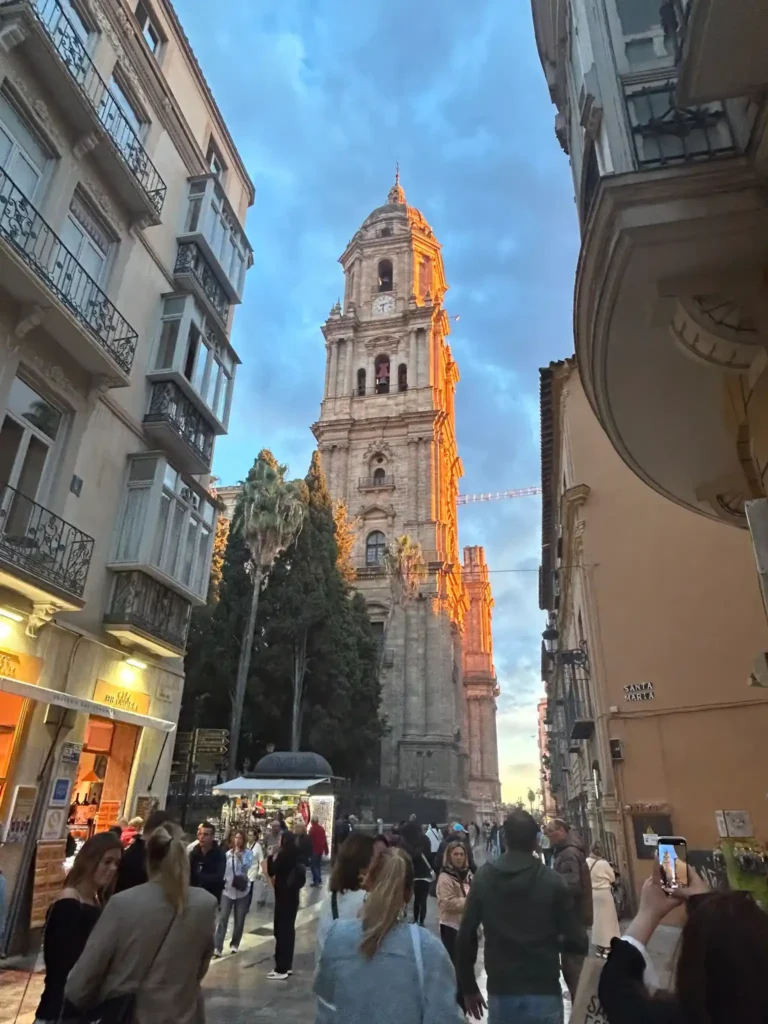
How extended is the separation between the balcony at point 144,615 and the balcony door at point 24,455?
2008 mm

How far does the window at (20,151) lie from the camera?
9047mm

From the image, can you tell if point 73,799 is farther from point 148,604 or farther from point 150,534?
point 150,534

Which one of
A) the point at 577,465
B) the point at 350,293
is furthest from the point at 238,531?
the point at 350,293

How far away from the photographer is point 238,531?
1153 inches

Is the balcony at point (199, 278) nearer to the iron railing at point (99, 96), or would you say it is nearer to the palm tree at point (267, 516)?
the iron railing at point (99, 96)

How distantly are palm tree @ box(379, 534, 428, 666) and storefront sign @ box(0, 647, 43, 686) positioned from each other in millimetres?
34395

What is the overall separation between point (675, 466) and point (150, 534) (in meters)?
8.28

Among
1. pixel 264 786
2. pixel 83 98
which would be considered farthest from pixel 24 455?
pixel 264 786

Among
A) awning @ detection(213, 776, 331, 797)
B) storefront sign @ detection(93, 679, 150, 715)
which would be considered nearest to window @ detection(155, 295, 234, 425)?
storefront sign @ detection(93, 679, 150, 715)

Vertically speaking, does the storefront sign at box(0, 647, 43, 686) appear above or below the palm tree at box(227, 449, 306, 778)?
below

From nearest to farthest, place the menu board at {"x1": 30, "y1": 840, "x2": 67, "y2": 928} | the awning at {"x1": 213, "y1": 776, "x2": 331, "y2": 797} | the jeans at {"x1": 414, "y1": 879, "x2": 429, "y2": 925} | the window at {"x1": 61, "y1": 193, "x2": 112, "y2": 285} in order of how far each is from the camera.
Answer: the menu board at {"x1": 30, "y1": 840, "x2": 67, "y2": 928}, the jeans at {"x1": 414, "y1": 879, "x2": 429, "y2": 925}, the window at {"x1": 61, "y1": 193, "x2": 112, "y2": 285}, the awning at {"x1": 213, "y1": 776, "x2": 331, "y2": 797}

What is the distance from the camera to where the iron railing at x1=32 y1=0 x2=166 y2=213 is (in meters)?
10.0

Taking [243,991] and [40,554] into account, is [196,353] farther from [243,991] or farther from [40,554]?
[243,991]

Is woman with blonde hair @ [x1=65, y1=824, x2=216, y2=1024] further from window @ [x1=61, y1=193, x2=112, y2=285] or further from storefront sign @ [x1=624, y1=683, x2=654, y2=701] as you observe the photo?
storefront sign @ [x1=624, y1=683, x2=654, y2=701]
